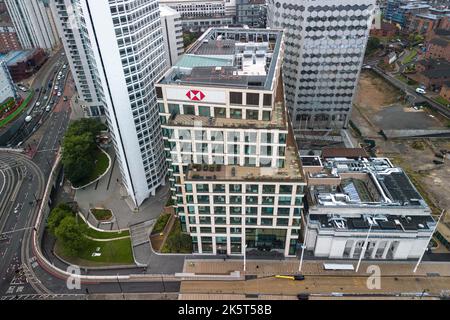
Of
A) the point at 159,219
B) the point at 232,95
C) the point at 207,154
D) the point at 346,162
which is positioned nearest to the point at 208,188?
the point at 207,154

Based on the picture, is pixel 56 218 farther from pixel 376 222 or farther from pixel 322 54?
pixel 322 54

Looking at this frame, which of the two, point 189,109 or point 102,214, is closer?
point 189,109

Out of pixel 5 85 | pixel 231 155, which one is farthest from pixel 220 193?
pixel 5 85

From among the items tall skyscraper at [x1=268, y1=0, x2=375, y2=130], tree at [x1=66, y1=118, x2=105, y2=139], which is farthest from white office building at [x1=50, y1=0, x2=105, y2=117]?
tall skyscraper at [x1=268, y1=0, x2=375, y2=130]

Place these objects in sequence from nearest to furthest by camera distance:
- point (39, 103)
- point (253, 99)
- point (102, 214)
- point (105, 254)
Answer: point (253, 99) < point (105, 254) < point (102, 214) < point (39, 103)

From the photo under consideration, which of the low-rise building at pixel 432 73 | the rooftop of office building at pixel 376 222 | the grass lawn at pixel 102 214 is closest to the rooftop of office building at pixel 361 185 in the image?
the rooftop of office building at pixel 376 222

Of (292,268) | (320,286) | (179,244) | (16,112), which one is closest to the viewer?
(320,286)

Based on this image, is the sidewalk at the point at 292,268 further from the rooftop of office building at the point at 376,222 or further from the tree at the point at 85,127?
the tree at the point at 85,127
